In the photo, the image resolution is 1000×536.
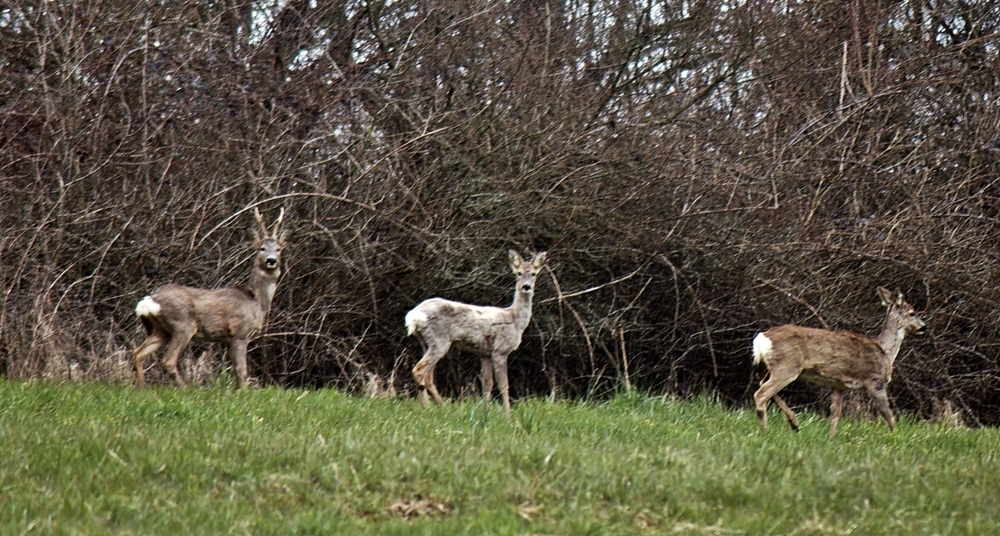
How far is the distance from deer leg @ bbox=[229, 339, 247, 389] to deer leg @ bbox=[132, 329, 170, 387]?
517 millimetres

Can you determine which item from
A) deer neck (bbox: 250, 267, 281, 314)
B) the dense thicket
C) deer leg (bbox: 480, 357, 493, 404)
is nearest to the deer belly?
the dense thicket

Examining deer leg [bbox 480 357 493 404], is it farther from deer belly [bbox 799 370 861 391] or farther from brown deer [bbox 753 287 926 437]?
deer belly [bbox 799 370 861 391]

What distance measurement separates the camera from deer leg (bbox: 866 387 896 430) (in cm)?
995

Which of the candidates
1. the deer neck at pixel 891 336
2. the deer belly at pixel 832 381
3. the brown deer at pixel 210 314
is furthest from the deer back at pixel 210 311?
the deer neck at pixel 891 336

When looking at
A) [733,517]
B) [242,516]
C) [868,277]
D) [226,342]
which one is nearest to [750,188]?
[868,277]

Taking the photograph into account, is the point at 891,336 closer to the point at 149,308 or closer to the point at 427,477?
the point at 427,477

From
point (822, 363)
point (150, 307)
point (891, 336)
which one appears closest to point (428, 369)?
point (150, 307)

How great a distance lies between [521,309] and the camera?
34.6 feet

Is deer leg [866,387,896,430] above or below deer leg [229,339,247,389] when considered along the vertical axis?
below

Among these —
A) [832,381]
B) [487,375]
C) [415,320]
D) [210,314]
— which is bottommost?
[832,381]

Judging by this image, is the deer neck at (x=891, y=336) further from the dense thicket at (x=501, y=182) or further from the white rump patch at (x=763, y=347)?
the white rump patch at (x=763, y=347)

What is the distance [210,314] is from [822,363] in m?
4.85

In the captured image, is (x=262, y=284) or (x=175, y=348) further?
(x=262, y=284)

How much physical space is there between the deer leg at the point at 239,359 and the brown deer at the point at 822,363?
3.94 m
